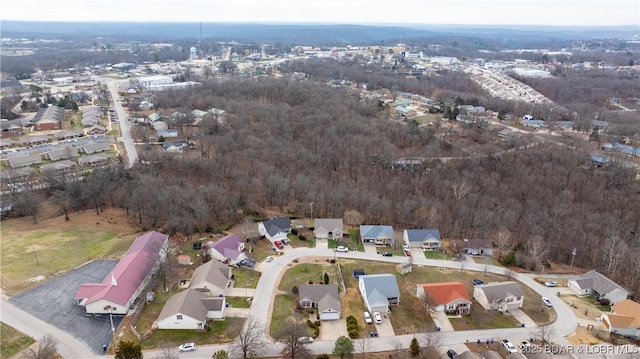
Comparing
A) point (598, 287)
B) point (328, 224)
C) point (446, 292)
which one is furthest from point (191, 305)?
point (598, 287)

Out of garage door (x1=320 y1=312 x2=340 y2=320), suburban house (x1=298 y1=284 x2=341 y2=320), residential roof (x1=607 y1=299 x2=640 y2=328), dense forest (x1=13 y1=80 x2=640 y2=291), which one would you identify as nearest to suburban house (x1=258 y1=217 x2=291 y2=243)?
dense forest (x1=13 y1=80 x2=640 y2=291)

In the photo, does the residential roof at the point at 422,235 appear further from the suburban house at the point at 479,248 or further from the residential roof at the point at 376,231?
the suburban house at the point at 479,248

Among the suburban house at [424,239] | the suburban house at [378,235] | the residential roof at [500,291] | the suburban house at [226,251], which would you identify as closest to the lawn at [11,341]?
the suburban house at [226,251]

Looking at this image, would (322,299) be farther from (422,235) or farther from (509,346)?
(422,235)

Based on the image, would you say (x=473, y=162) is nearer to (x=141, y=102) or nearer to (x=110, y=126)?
(x=110, y=126)

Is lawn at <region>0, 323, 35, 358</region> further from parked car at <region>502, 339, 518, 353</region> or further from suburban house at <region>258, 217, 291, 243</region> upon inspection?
parked car at <region>502, 339, 518, 353</region>

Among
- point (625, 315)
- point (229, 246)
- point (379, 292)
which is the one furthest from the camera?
point (229, 246)

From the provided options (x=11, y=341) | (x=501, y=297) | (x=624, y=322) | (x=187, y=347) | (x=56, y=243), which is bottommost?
(x=11, y=341)
